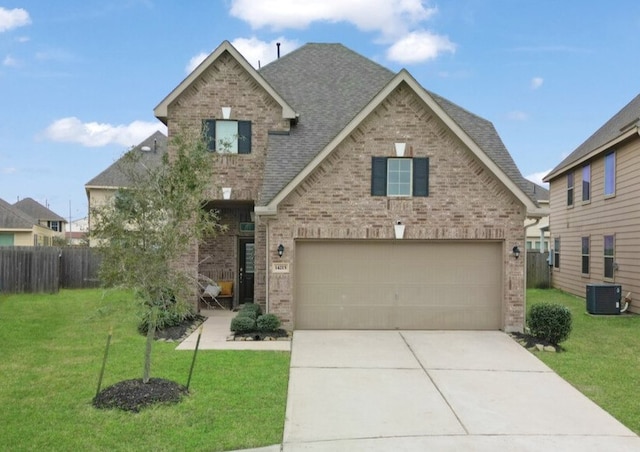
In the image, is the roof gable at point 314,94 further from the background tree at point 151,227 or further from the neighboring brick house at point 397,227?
the background tree at point 151,227

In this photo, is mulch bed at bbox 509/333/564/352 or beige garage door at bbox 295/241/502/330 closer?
mulch bed at bbox 509/333/564/352

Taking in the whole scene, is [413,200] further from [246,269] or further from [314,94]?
[246,269]

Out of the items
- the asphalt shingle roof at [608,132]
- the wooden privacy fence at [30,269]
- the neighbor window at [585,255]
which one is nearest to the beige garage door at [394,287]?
the asphalt shingle roof at [608,132]

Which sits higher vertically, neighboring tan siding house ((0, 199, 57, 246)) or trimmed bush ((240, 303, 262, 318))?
neighboring tan siding house ((0, 199, 57, 246))

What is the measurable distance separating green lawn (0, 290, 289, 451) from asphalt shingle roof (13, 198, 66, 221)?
3960 centimetres

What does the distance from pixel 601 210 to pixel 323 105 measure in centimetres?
1046

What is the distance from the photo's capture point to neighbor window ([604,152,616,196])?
17312mm

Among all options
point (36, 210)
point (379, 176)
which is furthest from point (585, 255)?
point (36, 210)

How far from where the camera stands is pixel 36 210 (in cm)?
4803

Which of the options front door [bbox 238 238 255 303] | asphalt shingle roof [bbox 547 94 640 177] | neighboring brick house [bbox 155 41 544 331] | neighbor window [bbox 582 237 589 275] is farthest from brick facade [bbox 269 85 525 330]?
neighbor window [bbox 582 237 589 275]

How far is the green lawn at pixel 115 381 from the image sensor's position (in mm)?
5980

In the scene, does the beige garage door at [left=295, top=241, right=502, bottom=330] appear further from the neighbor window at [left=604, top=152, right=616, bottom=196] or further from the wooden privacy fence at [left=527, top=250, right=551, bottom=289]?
the wooden privacy fence at [left=527, top=250, right=551, bottom=289]

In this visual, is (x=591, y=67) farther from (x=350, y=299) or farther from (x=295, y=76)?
(x=350, y=299)

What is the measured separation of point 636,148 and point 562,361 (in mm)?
8923
